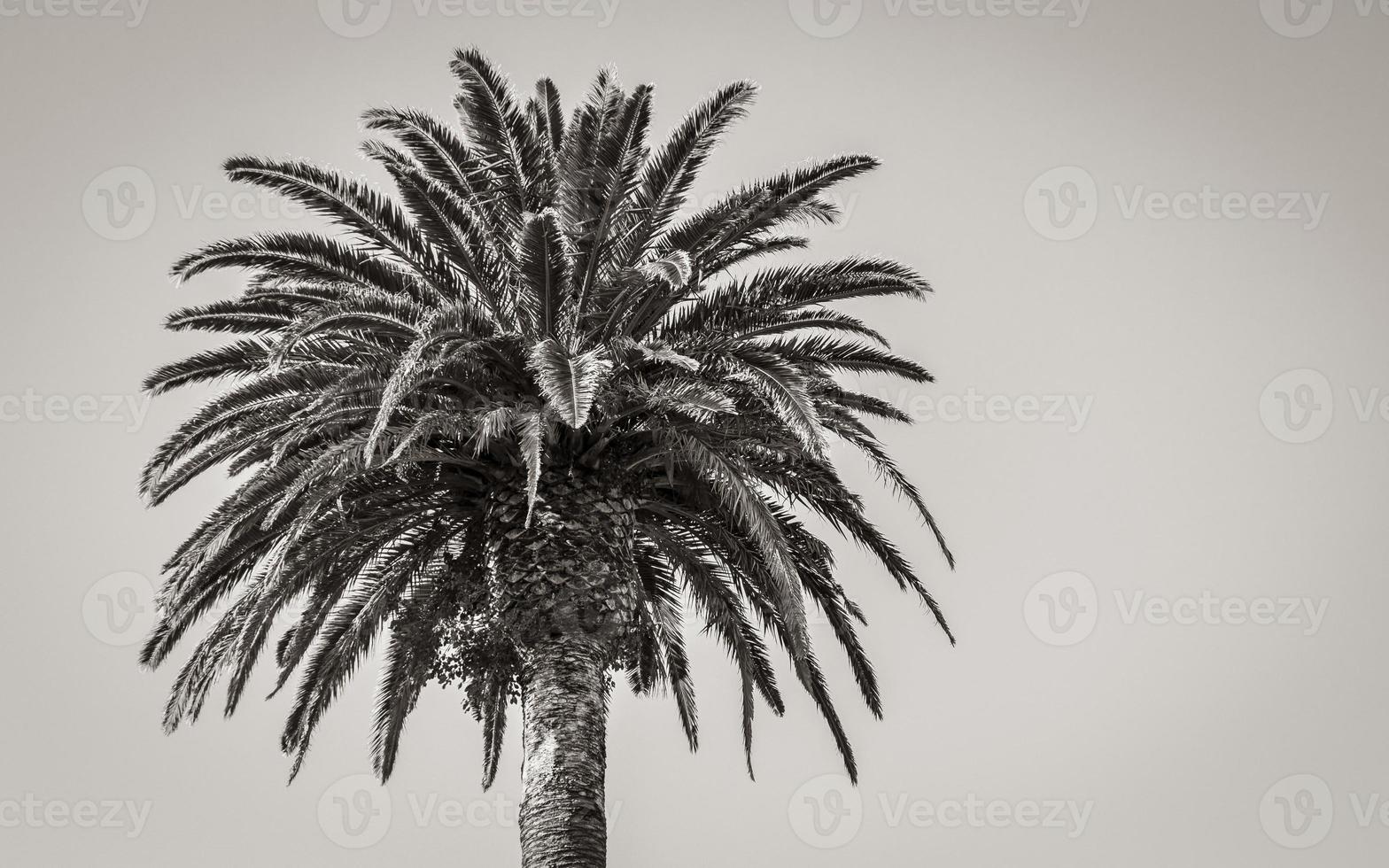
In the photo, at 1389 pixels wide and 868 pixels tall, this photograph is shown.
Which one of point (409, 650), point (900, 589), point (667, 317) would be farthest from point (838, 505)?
point (409, 650)

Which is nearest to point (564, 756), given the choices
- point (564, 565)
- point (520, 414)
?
point (564, 565)

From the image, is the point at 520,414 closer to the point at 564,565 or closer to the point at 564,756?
the point at 564,565

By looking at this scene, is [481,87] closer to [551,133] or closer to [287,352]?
[551,133]

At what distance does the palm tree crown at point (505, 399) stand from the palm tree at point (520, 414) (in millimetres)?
32

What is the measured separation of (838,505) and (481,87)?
5852 millimetres

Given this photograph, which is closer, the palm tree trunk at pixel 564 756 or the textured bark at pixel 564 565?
the palm tree trunk at pixel 564 756

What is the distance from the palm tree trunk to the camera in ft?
41.7

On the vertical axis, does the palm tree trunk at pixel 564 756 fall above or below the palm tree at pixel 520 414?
below

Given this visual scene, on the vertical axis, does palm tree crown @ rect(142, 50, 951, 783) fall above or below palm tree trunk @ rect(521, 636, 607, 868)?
above

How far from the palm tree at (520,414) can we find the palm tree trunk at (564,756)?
27 millimetres

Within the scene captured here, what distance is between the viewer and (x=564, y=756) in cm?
1309

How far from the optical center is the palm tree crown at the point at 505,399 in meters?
12.9

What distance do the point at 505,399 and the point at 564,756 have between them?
349 centimetres

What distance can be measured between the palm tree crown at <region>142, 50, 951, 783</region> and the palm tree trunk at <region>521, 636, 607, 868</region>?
0.29 m
